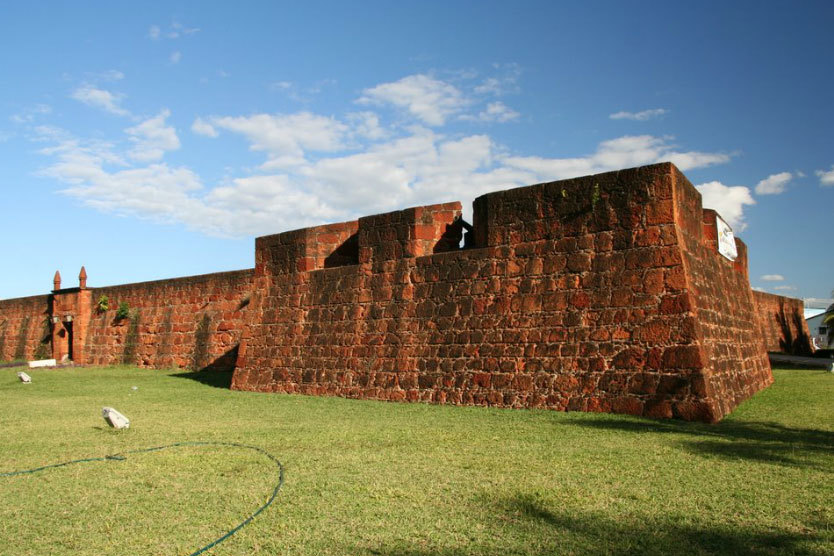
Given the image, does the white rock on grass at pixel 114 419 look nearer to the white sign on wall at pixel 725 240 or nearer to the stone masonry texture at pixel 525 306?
the stone masonry texture at pixel 525 306

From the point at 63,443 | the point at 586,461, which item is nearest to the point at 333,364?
the point at 63,443

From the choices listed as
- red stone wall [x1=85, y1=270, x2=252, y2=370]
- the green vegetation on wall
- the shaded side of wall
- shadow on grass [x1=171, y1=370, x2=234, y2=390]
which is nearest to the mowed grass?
the shaded side of wall

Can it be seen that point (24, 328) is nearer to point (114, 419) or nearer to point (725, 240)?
point (114, 419)

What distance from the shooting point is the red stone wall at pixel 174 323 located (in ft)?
55.8

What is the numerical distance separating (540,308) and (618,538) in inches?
205

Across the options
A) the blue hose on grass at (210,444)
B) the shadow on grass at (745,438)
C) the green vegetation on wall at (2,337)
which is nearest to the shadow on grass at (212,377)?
the blue hose on grass at (210,444)

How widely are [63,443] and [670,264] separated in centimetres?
677

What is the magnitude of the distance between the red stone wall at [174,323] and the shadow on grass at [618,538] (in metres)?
13.6

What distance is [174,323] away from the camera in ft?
61.1

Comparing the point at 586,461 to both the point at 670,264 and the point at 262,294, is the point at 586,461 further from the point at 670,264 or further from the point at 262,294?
the point at 262,294

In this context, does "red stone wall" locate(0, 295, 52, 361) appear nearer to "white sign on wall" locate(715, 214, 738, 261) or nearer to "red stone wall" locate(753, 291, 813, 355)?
"white sign on wall" locate(715, 214, 738, 261)

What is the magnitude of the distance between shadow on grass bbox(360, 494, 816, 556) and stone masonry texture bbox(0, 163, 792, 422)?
369cm

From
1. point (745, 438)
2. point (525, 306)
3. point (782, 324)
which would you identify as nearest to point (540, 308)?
point (525, 306)

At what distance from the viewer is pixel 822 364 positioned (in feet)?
53.4
